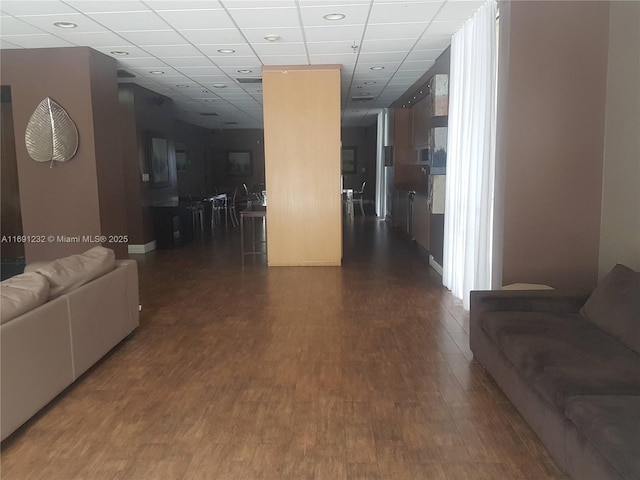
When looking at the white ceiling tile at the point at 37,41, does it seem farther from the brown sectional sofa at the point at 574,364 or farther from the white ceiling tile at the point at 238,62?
the brown sectional sofa at the point at 574,364

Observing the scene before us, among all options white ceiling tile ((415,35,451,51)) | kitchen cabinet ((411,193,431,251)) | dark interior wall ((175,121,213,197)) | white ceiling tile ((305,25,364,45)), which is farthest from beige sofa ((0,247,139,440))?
dark interior wall ((175,121,213,197))

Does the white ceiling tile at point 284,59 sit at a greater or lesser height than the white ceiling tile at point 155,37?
greater

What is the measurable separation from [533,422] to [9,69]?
6.81 metres

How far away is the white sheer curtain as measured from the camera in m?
4.61

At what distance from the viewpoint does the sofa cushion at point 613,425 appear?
182 centimetres

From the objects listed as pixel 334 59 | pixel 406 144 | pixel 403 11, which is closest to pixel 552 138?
pixel 403 11

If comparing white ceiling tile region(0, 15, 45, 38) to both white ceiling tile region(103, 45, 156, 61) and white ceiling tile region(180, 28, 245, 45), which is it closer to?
white ceiling tile region(103, 45, 156, 61)

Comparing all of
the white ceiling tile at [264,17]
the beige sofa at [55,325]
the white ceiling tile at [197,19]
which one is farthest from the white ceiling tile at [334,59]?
the beige sofa at [55,325]

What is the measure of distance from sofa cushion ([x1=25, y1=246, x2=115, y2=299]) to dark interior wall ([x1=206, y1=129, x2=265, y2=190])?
1445 cm

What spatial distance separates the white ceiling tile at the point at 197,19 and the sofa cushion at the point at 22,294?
9.74 ft

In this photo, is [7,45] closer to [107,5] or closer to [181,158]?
[107,5]

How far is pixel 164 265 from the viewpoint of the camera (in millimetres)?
7734

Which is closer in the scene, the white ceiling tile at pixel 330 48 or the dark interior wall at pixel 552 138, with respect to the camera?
the dark interior wall at pixel 552 138

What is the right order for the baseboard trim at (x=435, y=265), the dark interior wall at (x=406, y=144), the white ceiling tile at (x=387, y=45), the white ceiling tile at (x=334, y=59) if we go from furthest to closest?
the dark interior wall at (x=406, y=144), the baseboard trim at (x=435, y=265), the white ceiling tile at (x=334, y=59), the white ceiling tile at (x=387, y=45)
